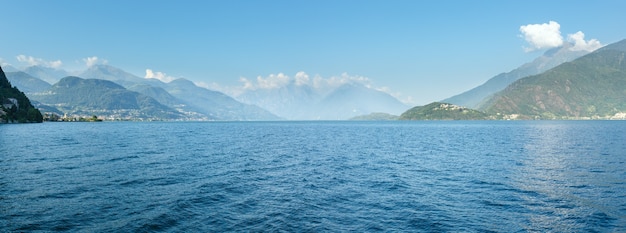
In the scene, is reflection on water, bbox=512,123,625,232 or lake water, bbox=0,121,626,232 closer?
lake water, bbox=0,121,626,232

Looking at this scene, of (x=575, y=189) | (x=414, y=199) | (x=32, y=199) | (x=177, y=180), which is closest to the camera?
(x=32, y=199)

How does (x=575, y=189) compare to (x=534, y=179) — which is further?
(x=534, y=179)

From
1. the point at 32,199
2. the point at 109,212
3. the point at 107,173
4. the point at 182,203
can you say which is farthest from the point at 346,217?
the point at 107,173

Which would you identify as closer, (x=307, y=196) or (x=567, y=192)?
(x=307, y=196)

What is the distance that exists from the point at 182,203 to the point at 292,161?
3397 centimetres

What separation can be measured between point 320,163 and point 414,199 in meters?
29.1

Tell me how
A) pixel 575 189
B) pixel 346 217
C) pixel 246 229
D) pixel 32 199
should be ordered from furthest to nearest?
pixel 575 189
pixel 32 199
pixel 346 217
pixel 246 229

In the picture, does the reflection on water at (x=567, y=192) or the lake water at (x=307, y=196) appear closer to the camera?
the lake water at (x=307, y=196)

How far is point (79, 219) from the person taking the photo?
83.8 feet

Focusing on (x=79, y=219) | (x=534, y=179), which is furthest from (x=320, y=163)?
(x=79, y=219)

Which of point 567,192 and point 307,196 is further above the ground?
point 567,192

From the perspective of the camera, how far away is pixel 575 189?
38375mm

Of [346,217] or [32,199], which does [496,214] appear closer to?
[346,217]

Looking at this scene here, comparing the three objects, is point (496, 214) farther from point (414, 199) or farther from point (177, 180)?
point (177, 180)
